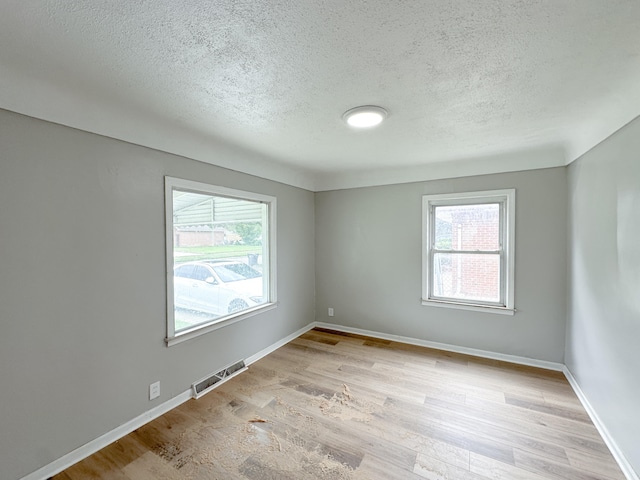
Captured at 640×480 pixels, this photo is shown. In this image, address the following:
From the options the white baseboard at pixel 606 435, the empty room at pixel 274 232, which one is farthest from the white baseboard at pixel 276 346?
the white baseboard at pixel 606 435

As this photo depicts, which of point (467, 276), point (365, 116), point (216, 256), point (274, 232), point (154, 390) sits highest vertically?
point (365, 116)

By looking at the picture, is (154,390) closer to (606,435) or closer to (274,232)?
(274,232)

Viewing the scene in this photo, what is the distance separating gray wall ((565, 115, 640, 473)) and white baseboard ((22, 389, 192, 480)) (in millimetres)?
3207

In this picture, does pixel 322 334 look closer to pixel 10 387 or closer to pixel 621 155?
pixel 10 387

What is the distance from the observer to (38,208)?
5.40 feet

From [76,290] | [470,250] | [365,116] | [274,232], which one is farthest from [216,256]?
[470,250]

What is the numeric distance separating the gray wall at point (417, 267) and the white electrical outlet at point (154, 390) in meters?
2.53

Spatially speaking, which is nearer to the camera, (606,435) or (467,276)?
(606,435)

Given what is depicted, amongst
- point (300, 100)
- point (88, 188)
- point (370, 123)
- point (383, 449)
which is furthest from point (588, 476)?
point (88, 188)

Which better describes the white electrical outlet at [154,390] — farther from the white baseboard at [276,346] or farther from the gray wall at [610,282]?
the gray wall at [610,282]

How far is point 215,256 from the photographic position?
289 centimetres

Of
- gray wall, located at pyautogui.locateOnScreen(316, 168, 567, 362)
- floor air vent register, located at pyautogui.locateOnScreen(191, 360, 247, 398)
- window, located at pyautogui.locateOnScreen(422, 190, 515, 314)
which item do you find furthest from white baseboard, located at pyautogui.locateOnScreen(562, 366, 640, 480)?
floor air vent register, located at pyautogui.locateOnScreen(191, 360, 247, 398)

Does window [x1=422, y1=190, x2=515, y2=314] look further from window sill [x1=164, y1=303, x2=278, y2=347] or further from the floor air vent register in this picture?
the floor air vent register

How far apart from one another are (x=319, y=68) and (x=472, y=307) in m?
3.15
